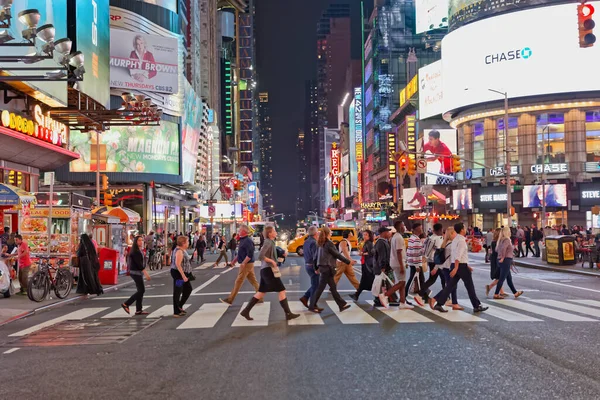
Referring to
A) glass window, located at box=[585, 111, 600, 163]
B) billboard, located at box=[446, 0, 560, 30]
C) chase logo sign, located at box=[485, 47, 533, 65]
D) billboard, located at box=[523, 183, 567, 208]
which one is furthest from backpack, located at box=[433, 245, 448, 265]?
billboard, located at box=[446, 0, 560, 30]

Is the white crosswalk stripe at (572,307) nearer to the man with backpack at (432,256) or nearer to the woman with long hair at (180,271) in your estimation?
the man with backpack at (432,256)

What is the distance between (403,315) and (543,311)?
2998mm

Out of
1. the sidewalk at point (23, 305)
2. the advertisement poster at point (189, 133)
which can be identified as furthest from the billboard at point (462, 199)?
the sidewalk at point (23, 305)

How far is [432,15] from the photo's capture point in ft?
318

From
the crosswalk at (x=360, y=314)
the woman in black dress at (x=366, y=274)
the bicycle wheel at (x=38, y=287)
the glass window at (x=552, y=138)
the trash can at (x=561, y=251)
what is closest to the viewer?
the crosswalk at (x=360, y=314)

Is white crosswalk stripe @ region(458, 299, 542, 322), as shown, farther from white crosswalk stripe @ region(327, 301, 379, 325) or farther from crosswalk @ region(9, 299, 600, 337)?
white crosswalk stripe @ region(327, 301, 379, 325)

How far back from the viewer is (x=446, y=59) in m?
75.5

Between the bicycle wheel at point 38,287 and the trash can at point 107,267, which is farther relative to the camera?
the trash can at point 107,267

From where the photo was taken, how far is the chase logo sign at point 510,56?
66.1 metres

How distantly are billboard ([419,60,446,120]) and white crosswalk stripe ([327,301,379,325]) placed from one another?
67384 millimetres

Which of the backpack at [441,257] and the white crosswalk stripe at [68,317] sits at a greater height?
the backpack at [441,257]

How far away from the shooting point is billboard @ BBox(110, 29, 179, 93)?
54.5 metres

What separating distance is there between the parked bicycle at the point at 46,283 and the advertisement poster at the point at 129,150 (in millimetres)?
36273

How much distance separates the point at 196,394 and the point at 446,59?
73734mm
